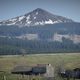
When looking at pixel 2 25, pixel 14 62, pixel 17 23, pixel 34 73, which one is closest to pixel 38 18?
pixel 17 23

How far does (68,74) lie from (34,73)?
2.14 metres

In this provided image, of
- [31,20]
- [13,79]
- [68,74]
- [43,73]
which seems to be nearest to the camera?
[13,79]

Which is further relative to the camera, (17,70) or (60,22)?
(60,22)

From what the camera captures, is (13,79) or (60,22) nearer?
(13,79)

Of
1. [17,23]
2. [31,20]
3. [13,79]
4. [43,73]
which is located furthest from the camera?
[31,20]

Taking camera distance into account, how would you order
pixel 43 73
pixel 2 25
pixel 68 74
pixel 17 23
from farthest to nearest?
1. pixel 17 23
2. pixel 2 25
3. pixel 43 73
4. pixel 68 74

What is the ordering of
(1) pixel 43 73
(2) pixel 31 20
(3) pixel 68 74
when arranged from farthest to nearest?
(2) pixel 31 20
(1) pixel 43 73
(3) pixel 68 74

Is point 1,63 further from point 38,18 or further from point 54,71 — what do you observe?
point 38,18

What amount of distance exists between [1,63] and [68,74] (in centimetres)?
750

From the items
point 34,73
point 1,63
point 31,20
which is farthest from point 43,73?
point 31,20

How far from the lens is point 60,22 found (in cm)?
8156

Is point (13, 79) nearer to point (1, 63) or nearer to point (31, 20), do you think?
point (1, 63)

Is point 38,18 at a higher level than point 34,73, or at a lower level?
higher

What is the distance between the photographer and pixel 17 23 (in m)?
81.4
